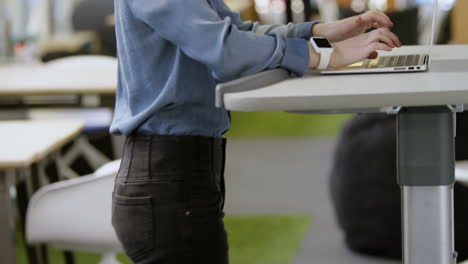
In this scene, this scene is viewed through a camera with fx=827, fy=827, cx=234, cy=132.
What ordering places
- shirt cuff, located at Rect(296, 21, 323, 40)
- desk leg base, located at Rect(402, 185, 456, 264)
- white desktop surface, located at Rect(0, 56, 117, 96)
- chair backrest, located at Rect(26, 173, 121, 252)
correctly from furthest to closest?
white desktop surface, located at Rect(0, 56, 117, 96) < chair backrest, located at Rect(26, 173, 121, 252) < shirt cuff, located at Rect(296, 21, 323, 40) < desk leg base, located at Rect(402, 185, 456, 264)

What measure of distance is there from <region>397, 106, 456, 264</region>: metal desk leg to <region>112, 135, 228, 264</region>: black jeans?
36 centimetres

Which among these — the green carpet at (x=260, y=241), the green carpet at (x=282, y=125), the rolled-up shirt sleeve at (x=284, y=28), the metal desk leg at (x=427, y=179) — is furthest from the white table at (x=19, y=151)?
the green carpet at (x=282, y=125)

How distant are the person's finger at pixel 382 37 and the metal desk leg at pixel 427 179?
128 mm

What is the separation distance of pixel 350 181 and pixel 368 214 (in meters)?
0.17

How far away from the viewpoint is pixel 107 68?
13.9 ft

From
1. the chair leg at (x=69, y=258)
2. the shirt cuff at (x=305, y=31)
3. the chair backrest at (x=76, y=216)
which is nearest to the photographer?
the shirt cuff at (x=305, y=31)

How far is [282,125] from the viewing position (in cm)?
670

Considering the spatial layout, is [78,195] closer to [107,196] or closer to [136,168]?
[107,196]

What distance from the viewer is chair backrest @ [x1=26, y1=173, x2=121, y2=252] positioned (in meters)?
2.43

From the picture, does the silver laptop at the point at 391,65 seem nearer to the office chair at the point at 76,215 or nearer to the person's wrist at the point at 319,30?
the person's wrist at the point at 319,30

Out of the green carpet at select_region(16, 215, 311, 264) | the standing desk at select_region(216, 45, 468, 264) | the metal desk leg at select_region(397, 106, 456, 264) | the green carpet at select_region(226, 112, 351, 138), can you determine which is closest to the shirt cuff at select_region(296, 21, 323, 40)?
the standing desk at select_region(216, 45, 468, 264)

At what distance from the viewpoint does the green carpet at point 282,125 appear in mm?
6344

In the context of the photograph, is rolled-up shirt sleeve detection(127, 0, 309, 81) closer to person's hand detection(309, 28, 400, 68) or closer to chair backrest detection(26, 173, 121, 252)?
person's hand detection(309, 28, 400, 68)

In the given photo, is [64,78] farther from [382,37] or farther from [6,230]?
[382,37]
